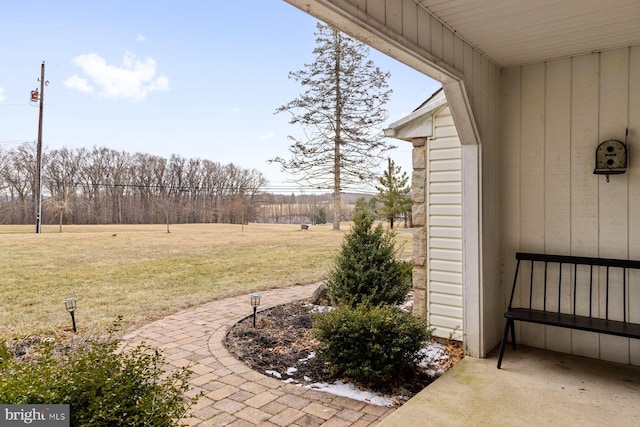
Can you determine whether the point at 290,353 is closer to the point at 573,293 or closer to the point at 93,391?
the point at 93,391

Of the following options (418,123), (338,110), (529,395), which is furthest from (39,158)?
(338,110)

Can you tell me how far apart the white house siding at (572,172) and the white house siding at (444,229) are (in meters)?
0.39

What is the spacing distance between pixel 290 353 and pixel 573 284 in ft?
7.06

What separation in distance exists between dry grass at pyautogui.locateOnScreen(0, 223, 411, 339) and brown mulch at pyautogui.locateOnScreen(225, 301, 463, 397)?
1.29 meters

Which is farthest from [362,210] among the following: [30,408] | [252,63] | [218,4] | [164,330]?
[252,63]

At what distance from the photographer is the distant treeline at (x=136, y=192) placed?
5812 mm

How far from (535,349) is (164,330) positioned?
318cm

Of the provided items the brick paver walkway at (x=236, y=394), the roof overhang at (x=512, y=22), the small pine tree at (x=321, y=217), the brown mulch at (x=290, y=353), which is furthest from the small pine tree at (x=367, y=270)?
the small pine tree at (x=321, y=217)

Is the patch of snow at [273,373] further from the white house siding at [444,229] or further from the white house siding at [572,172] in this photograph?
the white house siding at [572,172]

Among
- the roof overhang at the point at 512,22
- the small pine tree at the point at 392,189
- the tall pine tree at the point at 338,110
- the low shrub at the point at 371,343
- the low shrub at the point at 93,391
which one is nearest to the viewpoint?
the low shrub at the point at 93,391

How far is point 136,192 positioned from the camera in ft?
27.6

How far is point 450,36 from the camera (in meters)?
2.16

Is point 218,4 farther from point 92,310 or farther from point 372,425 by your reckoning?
point 372,425

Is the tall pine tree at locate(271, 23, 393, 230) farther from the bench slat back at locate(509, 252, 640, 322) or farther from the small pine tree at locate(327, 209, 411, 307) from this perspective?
the bench slat back at locate(509, 252, 640, 322)
